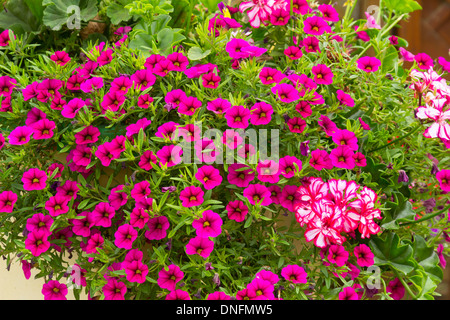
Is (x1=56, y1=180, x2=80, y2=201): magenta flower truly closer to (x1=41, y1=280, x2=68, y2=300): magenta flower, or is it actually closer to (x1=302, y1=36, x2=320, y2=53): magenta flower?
(x1=41, y1=280, x2=68, y2=300): magenta flower

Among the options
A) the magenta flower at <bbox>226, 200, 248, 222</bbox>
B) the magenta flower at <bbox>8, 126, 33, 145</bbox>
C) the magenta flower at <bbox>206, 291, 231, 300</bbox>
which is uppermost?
the magenta flower at <bbox>8, 126, 33, 145</bbox>

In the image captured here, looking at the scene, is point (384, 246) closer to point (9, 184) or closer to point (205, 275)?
point (205, 275)

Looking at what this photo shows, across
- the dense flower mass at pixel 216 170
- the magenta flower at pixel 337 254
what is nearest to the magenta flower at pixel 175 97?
the dense flower mass at pixel 216 170

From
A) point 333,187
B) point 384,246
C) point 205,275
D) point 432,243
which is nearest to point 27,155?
point 205,275

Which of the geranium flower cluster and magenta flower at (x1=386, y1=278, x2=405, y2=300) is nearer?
the geranium flower cluster

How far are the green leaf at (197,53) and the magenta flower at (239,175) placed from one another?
8.1 inches

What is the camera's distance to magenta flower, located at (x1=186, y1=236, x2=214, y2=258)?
73 cm

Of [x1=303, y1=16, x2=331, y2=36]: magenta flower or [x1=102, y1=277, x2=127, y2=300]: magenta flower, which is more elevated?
[x1=303, y1=16, x2=331, y2=36]: magenta flower

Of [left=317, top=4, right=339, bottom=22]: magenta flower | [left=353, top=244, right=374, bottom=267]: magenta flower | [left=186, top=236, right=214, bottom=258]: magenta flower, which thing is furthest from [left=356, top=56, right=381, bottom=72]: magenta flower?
[left=186, top=236, right=214, bottom=258]: magenta flower

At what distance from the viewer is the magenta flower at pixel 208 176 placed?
750 mm

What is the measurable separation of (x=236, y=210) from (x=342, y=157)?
202mm

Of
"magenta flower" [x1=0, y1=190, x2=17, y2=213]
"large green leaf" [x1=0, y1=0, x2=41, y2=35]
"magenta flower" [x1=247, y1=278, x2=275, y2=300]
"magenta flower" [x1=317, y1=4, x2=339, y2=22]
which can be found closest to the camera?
"magenta flower" [x1=247, y1=278, x2=275, y2=300]

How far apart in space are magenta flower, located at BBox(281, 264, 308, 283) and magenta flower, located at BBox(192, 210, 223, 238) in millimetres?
122

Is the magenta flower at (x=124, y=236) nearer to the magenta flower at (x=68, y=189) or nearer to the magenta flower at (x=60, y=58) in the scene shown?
the magenta flower at (x=68, y=189)
